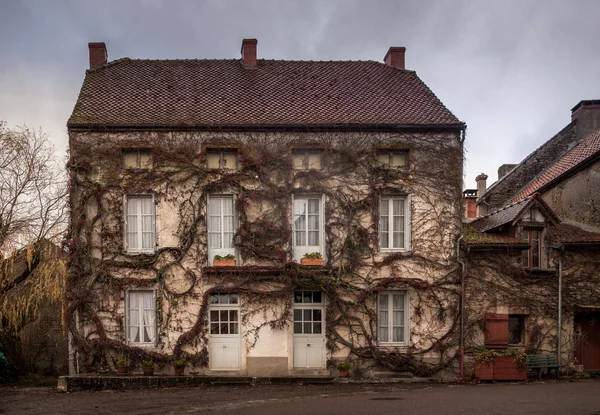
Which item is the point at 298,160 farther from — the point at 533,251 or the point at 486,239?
Result: the point at 533,251

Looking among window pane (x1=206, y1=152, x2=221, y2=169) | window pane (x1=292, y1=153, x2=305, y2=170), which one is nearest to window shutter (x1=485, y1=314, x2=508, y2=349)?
window pane (x1=292, y1=153, x2=305, y2=170)

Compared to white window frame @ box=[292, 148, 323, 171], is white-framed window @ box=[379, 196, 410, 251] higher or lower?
lower

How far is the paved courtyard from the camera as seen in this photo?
11617mm

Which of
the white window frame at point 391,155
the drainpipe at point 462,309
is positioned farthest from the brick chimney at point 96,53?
the drainpipe at point 462,309

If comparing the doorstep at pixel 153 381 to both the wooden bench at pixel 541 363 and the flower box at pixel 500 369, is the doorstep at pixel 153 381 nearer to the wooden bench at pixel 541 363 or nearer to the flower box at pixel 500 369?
the flower box at pixel 500 369

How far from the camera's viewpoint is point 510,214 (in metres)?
17.6

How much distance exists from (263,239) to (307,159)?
272cm

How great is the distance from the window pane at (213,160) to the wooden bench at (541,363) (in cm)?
1078

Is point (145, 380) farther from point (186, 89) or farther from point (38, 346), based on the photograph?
point (186, 89)

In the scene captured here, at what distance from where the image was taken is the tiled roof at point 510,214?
17.2 m

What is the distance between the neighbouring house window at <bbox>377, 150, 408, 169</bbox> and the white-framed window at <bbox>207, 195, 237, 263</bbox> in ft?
15.1

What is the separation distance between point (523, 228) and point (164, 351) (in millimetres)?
11344

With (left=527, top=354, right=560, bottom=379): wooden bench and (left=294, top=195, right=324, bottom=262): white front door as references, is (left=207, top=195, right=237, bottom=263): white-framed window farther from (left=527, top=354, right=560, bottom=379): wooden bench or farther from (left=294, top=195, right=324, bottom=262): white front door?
(left=527, top=354, right=560, bottom=379): wooden bench

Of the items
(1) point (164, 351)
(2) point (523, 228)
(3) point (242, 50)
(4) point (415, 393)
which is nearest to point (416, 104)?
(2) point (523, 228)
